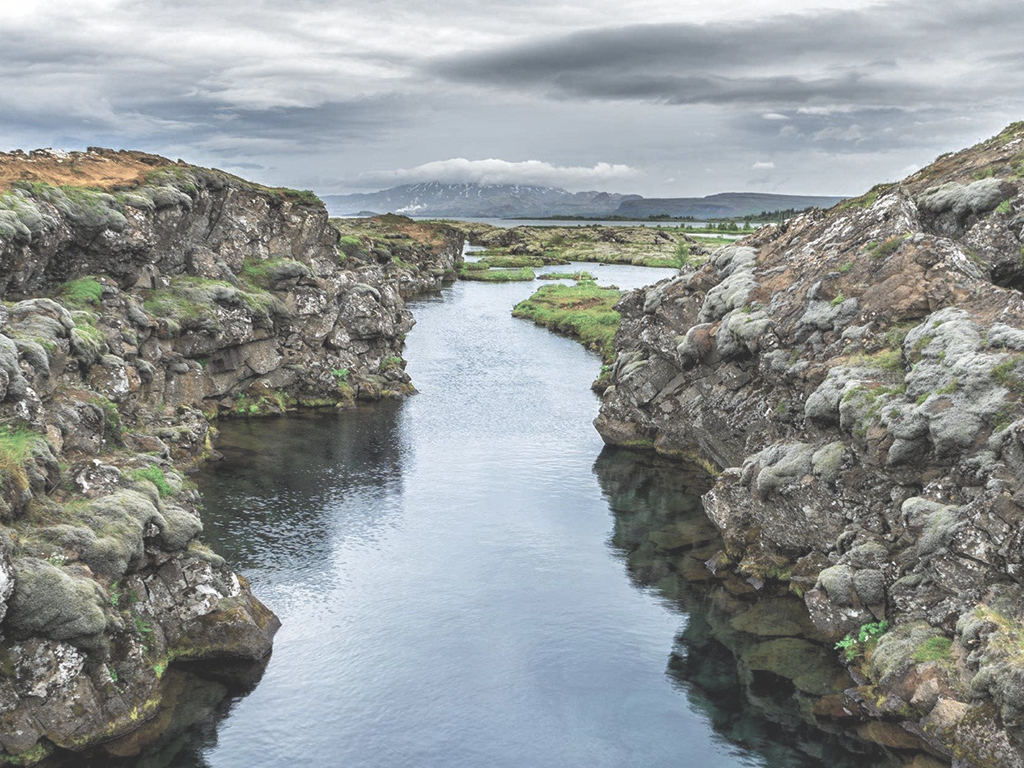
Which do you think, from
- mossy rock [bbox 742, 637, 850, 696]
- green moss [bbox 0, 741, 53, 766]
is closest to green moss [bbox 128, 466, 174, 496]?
green moss [bbox 0, 741, 53, 766]

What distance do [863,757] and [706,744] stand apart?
570cm

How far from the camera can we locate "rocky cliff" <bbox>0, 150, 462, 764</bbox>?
3070 cm

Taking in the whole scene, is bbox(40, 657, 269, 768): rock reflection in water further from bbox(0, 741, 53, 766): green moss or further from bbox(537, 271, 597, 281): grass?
bbox(537, 271, 597, 281): grass

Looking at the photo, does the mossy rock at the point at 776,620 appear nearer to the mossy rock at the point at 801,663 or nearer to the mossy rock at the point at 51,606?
the mossy rock at the point at 801,663

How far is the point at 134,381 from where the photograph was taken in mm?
59688

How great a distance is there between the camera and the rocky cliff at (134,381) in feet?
101

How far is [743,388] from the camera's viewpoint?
60.4m

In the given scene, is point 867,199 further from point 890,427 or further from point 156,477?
point 156,477

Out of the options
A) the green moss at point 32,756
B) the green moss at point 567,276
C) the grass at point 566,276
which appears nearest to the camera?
the green moss at point 32,756

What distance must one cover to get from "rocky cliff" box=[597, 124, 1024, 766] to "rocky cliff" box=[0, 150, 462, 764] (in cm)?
2691

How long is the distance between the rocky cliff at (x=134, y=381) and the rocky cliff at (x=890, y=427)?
1059 inches

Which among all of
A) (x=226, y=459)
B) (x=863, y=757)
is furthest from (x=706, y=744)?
(x=226, y=459)

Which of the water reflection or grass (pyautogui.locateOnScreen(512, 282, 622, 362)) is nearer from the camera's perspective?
the water reflection

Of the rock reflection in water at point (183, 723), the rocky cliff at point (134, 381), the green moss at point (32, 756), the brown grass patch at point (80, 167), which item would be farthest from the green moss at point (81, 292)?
the green moss at point (32, 756)
